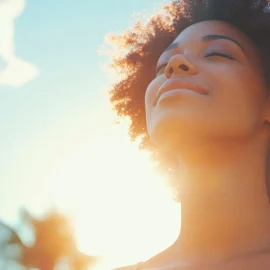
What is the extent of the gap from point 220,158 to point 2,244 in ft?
47.0

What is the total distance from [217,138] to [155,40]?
153 centimetres

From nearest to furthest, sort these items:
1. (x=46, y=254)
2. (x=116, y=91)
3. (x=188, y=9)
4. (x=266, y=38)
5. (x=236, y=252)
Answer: (x=236, y=252), (x=266, y=38), (x=188, y=9), (x=116, y=91), (x=46, y=254)

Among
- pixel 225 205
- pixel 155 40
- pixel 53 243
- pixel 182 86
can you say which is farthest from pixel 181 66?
pixel 53 243

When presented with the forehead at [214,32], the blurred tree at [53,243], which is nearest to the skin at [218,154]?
the forehead at [214,32]

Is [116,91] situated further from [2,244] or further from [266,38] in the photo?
[2,244]

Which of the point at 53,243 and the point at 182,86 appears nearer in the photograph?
the point at 182,86

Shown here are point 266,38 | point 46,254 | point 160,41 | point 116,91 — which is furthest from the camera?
point 46,254

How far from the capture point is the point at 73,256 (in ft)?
51.8

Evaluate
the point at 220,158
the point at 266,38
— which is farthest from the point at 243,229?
the point at 266,38

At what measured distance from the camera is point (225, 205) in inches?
98.7

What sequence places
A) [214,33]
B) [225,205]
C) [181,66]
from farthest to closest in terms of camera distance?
[214,33]
[181,66]
[225,205]

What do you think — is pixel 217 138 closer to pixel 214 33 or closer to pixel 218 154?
A: pixel 218 154

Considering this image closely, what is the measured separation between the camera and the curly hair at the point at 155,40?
10.1 ft

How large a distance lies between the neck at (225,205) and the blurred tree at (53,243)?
1328 centimetres
